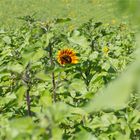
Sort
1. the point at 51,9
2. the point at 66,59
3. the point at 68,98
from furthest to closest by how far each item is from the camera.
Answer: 1. the point at 51,9
2. the point at 66,59
3. the point at 68,98

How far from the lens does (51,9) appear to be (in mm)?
24047

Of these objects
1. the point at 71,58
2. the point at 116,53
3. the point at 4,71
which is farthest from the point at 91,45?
the point at 4,71

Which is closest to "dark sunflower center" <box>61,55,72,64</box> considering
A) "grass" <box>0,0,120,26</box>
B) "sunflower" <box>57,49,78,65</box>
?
"sunflower" <box>57,49,78,65</box>

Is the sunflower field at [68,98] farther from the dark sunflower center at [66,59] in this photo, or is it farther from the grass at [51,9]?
the grass at [51,9]

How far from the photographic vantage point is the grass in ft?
73.5

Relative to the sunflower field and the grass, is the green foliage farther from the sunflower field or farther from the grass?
the grass

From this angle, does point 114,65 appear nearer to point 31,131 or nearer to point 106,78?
point 106,78

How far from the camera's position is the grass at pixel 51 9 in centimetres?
2241

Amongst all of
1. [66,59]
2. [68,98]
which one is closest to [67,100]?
[68,98]

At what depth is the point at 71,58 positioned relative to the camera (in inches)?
145

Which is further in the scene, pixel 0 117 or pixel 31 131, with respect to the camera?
pixel 0 117

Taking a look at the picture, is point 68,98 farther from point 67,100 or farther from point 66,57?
Result: point 66,57

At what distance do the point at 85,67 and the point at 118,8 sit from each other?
2867 millimetres

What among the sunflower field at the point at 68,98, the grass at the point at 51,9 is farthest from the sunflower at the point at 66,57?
the grass at the point at 51,9
